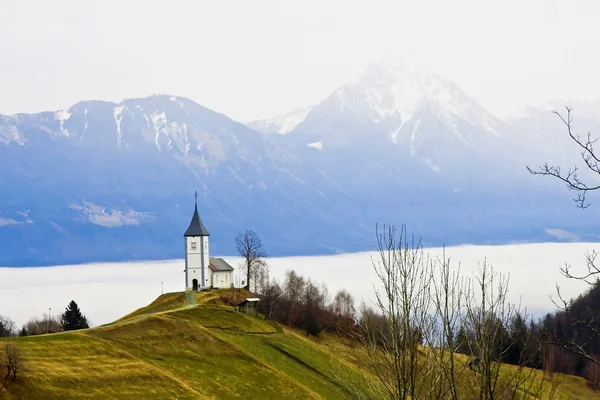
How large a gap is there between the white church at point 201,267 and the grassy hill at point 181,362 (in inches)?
872

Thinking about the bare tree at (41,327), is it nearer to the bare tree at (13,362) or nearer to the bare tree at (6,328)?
the bare tree at (6,328)

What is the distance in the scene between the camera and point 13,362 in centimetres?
5491

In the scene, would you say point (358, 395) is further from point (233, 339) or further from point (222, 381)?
point (233, 339)

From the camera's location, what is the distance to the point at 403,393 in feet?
62.2

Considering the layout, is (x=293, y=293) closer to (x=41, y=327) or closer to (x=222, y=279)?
(x=222, y=279)

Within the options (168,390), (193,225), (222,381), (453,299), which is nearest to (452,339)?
(453,299)

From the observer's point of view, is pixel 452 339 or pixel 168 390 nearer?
pixel 452 339

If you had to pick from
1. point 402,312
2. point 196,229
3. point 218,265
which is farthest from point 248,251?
point 402,312

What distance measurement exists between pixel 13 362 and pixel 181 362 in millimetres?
17968

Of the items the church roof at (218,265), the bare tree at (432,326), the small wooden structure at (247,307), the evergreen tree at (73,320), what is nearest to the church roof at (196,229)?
the church roof at (218,265)

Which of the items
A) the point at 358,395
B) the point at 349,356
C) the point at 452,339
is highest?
the point at 452,339

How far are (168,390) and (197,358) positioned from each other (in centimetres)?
1202

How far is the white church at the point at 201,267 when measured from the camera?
4628 inches

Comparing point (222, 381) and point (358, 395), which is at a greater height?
point (358, 395)
